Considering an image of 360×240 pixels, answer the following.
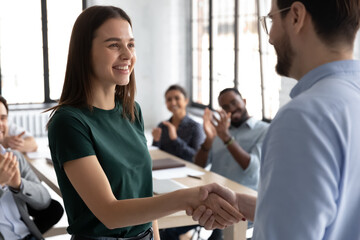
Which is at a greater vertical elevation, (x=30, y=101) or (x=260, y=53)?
(x=260, y=53)

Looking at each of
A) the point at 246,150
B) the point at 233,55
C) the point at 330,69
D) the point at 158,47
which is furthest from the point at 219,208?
the point at 158,47

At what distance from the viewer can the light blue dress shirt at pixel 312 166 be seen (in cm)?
89

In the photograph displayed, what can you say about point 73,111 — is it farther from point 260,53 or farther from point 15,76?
point 15,76

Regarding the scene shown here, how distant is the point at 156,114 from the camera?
27.9ft

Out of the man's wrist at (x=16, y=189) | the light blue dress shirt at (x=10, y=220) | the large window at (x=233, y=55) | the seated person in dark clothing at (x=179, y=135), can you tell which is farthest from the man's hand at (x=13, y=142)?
the large window at (x=233, y=55)

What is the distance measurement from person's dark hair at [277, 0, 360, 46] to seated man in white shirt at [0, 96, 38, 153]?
2.52m

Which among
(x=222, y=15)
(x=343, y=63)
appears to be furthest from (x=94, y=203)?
(x=222, y=15)

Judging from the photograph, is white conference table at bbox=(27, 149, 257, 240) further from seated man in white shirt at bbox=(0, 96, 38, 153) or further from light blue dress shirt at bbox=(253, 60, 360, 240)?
light blue dress shirt at bbox=(253, 60, 360, 240)

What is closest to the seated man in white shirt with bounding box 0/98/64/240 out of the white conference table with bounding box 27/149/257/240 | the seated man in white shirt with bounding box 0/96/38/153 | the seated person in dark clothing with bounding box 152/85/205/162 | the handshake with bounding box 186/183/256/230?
the white conference table with bounding box 27/149/257/240

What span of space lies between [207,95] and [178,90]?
3.10 meters

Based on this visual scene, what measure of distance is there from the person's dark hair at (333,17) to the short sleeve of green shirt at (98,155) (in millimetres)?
790

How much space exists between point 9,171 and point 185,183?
98 centimetres

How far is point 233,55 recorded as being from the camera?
22.4 ft

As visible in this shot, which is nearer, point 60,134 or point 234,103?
point 60,134
